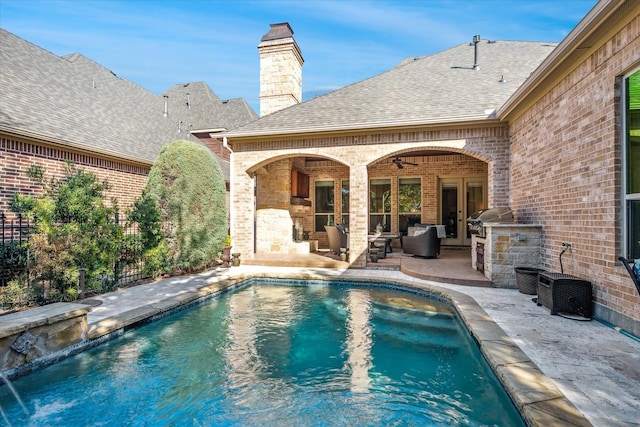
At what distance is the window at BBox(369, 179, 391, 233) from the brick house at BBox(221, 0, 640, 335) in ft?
0.12

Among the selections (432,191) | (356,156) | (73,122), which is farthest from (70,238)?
(432,191)

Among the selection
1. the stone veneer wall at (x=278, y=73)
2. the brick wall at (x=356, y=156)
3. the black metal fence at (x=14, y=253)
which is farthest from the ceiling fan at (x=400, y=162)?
the black metal fence at (x=14, y=253)

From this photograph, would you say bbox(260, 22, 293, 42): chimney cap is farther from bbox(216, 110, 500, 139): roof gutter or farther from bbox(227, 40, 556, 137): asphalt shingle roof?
bbox(216, 110, 500, 139): roof gutter

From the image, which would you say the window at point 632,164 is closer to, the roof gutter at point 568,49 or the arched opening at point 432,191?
the roof gutter at point 568,49

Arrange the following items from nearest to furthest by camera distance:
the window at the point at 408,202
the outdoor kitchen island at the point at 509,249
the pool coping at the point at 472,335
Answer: the pool coping at the point at 472,335 < the outdoor kitchen island at the point at 509,249 < the window at the point at 408,202

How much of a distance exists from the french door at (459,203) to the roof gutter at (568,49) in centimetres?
561

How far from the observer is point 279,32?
33.9ft

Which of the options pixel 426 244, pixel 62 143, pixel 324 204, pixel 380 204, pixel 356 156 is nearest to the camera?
pixel 62 143

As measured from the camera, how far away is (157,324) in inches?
167

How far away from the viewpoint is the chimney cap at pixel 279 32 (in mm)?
10188

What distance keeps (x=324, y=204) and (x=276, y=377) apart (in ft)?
30.5

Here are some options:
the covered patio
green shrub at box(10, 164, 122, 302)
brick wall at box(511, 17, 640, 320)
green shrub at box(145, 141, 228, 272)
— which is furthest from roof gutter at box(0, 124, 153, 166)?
brick wall at box(511, 17, 640, 320)

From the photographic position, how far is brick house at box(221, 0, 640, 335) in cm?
346

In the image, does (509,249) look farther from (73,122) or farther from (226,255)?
(73,122)
